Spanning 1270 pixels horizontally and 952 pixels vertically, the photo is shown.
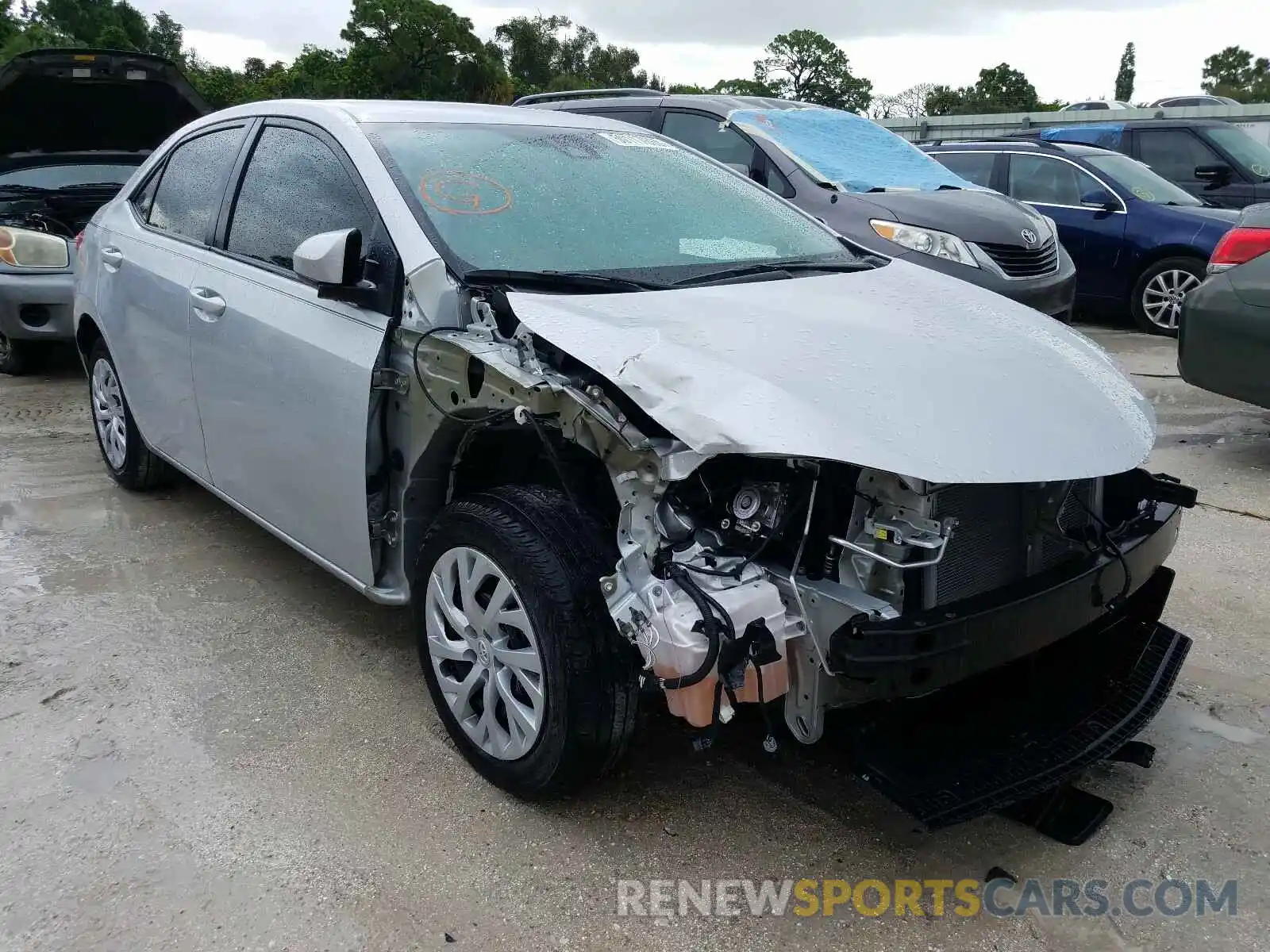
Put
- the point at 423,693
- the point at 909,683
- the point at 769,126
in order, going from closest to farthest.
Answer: the point at 909,683, the point at 423,693, the point at 769,126

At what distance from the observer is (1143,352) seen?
26.1ft

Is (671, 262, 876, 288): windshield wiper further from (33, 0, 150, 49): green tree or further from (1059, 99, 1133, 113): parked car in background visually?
(33, 0, 150, 49): green tree

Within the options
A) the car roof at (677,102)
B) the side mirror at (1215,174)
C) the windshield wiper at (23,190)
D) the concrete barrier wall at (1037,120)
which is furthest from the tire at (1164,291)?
the concrete barrier wall at (1037,120)

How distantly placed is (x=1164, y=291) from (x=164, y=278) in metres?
7.60

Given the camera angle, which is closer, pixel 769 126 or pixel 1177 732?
pixel 1177 732

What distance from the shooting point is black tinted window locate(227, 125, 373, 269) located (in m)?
3.08

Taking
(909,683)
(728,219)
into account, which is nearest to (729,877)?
(909,683)

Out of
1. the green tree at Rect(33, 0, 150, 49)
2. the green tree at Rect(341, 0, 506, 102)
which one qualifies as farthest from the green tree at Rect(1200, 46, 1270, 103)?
the green tree at Rect(33, 0, 150, 49)

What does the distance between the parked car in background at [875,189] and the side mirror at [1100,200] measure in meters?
2.04

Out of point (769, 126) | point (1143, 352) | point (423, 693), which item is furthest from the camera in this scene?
point (1143, 352)

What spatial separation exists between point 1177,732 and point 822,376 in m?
1.59

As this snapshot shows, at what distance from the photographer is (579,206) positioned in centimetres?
308

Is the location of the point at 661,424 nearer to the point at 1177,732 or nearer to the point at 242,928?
the point at 242,928

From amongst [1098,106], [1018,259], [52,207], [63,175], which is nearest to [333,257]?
[1018,259]
